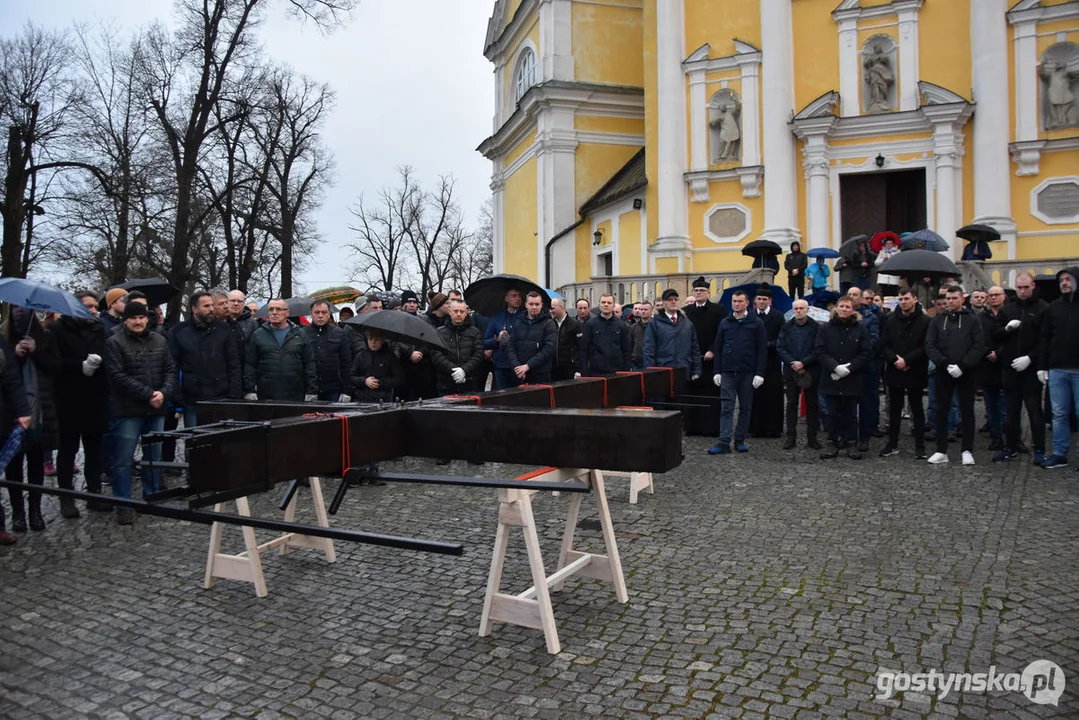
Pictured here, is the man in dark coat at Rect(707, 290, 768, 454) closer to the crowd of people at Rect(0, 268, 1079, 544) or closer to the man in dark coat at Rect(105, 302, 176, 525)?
the crowd of people at Rect(0, 268, 1079, 544)

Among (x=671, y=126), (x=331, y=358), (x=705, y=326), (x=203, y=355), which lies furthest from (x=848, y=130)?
(x=203, y=355)

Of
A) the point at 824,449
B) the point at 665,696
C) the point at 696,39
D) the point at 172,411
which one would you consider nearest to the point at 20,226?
the point at 172,411

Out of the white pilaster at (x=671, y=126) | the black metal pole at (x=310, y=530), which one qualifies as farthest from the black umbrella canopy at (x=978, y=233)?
the black metal pole at (x=310, y=530)

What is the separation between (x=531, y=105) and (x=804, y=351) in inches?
845

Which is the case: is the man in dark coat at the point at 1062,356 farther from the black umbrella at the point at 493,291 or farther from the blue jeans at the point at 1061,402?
the black umbrella at the point at 493,291

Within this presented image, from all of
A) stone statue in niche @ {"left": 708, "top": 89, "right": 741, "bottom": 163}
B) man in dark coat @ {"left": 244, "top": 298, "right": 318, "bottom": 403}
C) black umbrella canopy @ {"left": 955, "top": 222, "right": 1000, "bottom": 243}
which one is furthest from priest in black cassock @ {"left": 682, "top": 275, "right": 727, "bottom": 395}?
stone statue in niche @ {"left": 708, "top": 89, "right": 741, "bottom": 163}

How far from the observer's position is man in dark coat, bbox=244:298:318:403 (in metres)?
8.84

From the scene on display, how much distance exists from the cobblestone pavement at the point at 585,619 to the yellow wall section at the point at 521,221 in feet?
84.9

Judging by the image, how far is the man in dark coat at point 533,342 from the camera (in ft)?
31.3

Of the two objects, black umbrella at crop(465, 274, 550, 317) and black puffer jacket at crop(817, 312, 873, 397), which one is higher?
black umbrella at crop(465, 274, 550, 317)

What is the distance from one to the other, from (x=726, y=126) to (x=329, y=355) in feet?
58.0

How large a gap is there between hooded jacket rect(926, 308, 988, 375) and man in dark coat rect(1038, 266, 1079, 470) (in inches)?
24.6

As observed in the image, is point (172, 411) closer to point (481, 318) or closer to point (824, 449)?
point (481, 318)

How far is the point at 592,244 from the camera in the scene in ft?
98.9
